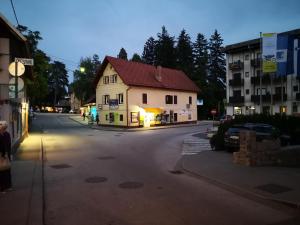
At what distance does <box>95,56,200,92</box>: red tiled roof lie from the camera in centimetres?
4605

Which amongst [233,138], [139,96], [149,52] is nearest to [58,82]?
[149,52]

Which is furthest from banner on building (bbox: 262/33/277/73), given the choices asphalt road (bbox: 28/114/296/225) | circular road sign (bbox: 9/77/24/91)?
circular road sign (bbox: 9/77/24/91)

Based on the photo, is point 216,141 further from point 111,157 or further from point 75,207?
point 75,207

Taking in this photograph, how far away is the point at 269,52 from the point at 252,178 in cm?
1443

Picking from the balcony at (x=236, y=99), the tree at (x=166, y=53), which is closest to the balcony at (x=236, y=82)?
the balcony at (x=236, y=99)

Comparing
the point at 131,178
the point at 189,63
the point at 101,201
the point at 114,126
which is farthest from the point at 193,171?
the point at 189,63

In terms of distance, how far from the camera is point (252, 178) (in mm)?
11039

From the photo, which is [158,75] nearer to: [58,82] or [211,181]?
[211,181]

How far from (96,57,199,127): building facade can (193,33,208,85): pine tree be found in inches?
767

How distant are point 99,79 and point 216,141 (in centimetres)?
3487

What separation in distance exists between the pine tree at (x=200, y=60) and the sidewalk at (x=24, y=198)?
6364cm

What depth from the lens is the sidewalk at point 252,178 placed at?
9031mm

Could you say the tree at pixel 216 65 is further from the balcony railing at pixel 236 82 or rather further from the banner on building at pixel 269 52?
the banner on building at pixel 269 52

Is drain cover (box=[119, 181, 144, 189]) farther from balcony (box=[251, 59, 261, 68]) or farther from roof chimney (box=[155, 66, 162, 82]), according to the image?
balcony (box=[251, 59, 261, 68])
